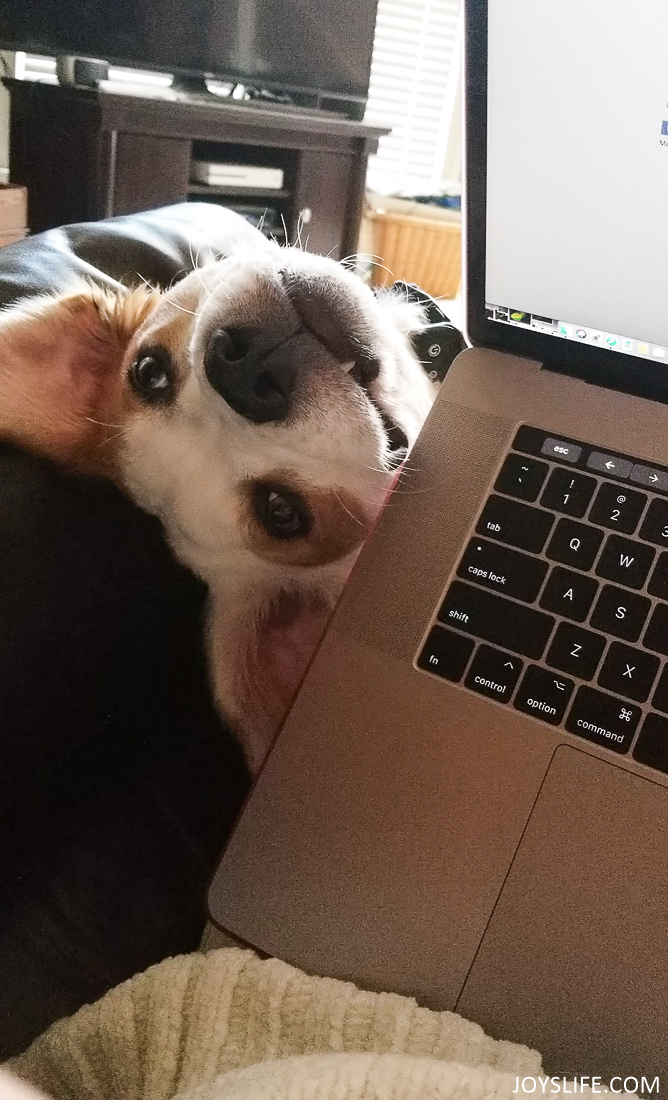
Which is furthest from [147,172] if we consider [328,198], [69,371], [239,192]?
[69,371]

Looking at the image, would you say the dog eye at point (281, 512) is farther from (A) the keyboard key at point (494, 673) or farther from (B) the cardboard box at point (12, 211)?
(B) the cardboard box at point (12, 211)

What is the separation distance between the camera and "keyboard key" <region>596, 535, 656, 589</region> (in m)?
0.49

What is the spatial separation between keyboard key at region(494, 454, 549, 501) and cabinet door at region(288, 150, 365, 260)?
1.55 meters

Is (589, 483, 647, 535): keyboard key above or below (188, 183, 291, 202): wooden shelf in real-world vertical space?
below

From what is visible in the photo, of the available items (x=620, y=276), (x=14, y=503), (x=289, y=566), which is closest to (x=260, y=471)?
(x=289, y=566)

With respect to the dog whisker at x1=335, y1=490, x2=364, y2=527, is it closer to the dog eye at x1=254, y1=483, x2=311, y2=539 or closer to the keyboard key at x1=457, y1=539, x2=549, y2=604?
the dog eye at x1=254, y1=483, x2=311, y2=539

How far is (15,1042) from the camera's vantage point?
1.62ft

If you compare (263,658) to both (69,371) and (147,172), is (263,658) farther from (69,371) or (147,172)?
(147,172)

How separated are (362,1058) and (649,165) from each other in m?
0.52

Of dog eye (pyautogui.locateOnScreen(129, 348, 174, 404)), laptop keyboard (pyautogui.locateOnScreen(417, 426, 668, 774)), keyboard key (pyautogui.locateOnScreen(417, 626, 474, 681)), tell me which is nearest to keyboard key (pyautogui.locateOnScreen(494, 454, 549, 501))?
laptop keyboard (pyautogui.locateOnScreen(417, 426, 668, 774))

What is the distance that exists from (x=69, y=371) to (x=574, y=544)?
46 centimetres

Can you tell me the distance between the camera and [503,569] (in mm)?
514

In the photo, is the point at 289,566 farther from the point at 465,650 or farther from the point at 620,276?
the point at 620,276

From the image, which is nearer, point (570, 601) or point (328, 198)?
point (570, 601)
